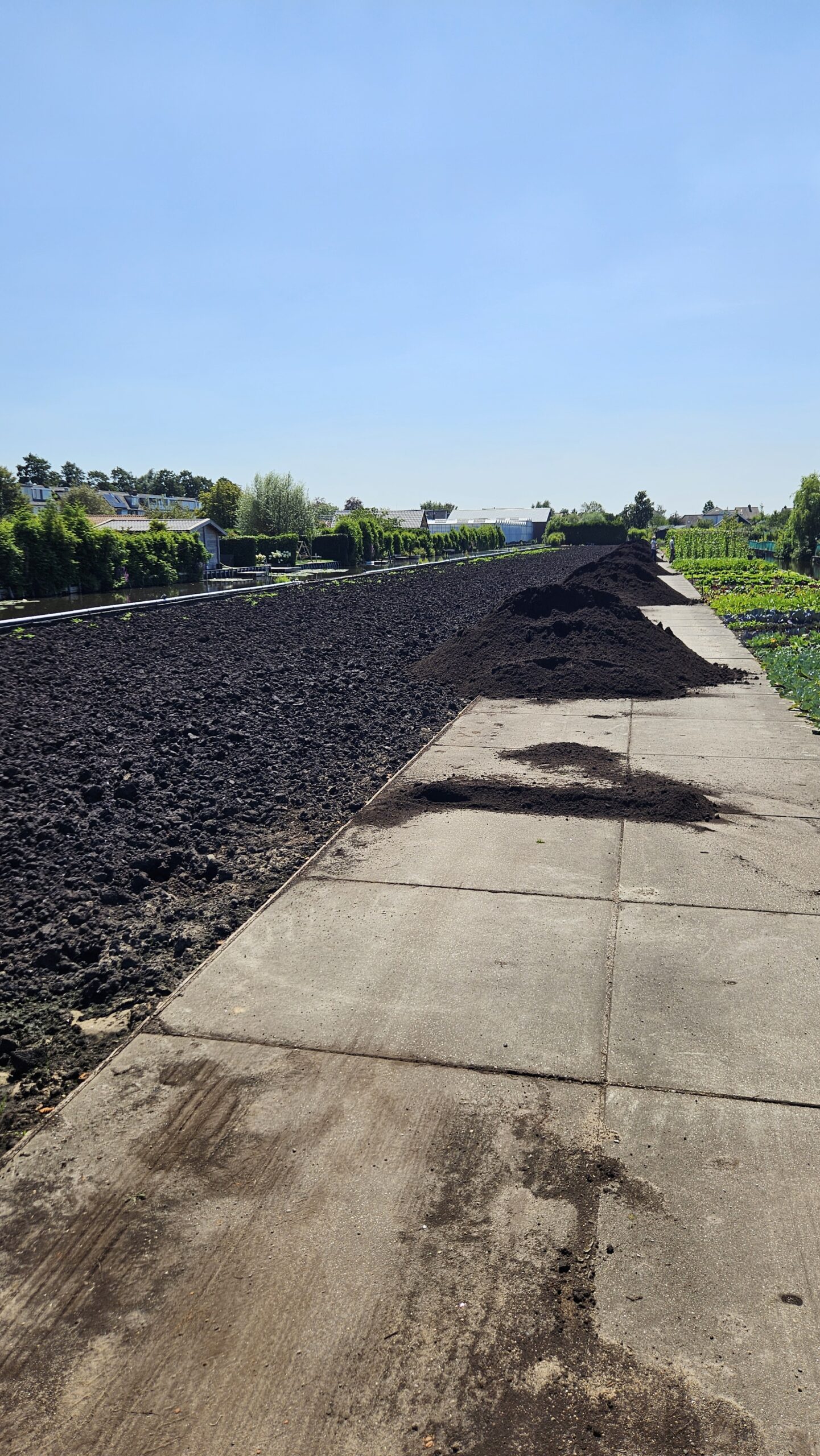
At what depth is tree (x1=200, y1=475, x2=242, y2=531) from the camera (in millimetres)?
101438

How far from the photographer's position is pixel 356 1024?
454 cm

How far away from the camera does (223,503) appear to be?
102250mm

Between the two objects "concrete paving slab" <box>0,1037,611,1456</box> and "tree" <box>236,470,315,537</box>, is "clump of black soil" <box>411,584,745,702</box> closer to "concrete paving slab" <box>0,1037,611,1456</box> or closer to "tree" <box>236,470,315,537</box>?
"concrete paving slab" <box>0,1037,611,1456</box>

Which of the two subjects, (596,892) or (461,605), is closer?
(596,892)

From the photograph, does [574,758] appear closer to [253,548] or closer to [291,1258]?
[291,1258]

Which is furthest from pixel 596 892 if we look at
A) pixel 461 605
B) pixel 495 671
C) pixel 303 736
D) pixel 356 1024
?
pixel 461 605

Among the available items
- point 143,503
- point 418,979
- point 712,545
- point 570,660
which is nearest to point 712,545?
point 712,545

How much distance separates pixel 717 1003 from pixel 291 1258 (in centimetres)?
252

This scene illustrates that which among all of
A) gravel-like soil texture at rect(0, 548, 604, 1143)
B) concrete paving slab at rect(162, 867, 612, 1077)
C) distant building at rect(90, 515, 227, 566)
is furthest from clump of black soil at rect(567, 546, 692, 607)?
distant building at rect(90, 515, 227, 566)

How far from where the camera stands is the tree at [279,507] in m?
84.0

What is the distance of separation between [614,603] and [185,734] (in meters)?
12.9

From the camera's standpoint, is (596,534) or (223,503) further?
(596,534)

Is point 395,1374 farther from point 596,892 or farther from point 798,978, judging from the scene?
point 596,892

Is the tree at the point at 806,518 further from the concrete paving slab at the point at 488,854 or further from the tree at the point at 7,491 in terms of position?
the concrete paving slab at the point at 488,854
